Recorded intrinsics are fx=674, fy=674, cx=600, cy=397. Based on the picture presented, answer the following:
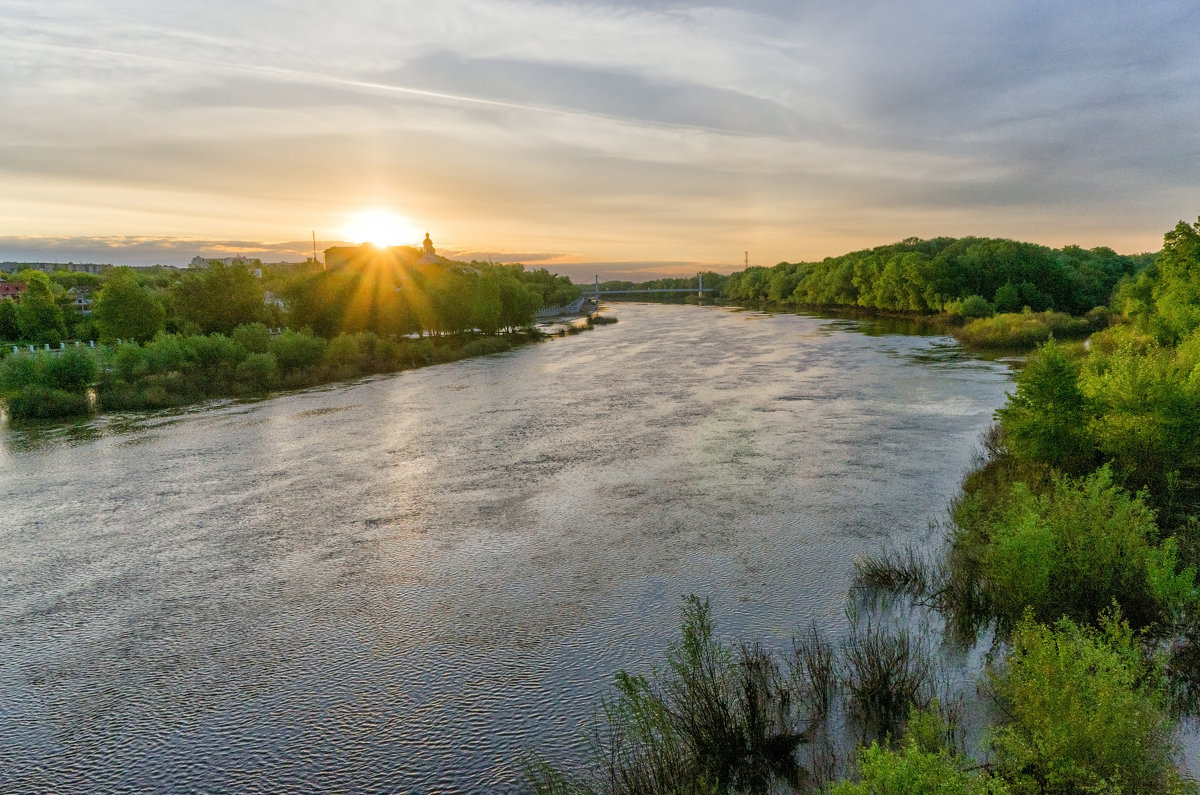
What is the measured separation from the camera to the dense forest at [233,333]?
111 ft

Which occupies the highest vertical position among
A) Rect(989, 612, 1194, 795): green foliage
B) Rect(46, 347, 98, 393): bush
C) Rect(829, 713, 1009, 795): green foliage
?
Rect(46, 347, 98, 393): bush

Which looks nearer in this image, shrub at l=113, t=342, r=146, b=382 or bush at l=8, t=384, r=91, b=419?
bush at l=8, t=384, r=91, b=419

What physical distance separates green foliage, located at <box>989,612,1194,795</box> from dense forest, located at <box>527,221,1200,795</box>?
2cm

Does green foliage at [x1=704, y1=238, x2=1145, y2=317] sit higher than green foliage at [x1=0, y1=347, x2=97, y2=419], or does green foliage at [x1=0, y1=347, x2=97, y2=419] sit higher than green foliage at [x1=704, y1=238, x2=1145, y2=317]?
green foliage at [x1=704, y1=238, x2=1145, y2=317]

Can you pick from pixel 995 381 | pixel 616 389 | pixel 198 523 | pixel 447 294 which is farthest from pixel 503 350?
pixel 198 523

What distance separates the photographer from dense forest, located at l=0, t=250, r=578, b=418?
3391 cm

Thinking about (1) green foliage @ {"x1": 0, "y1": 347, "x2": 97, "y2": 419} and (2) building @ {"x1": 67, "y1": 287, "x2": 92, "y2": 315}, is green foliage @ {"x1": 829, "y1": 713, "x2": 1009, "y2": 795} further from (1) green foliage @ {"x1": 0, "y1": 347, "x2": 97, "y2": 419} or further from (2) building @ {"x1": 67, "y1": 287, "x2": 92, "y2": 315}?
(2) building @ {"x1": 67, "y1": 287, "x2": 92, "y2": 315}

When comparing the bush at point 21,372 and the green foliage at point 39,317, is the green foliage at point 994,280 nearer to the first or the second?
the bush at point 21,372

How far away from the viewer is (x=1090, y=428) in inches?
635

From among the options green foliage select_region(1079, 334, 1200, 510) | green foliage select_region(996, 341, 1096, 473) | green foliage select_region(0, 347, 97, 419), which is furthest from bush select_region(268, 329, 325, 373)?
green foliage select_region(1079, 334, 1200, 510)

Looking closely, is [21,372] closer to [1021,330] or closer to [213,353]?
[213,353]

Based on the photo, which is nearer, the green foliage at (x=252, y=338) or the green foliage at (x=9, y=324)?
the green foliage at (x=252, y=338)

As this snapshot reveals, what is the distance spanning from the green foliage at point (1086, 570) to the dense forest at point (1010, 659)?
0.03 m

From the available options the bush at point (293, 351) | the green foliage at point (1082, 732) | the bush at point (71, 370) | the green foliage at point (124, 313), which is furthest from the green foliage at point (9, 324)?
the green foliage at point (1082, 732)
